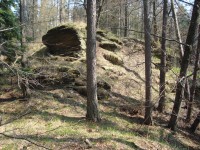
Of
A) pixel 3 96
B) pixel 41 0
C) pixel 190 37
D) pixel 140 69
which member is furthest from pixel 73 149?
pixel 41 0

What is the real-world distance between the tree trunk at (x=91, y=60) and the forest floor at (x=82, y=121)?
507mm

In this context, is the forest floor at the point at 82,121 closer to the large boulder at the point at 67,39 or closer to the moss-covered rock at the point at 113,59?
the large boulder at the point at 67,39

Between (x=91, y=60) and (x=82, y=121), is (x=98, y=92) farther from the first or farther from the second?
(x=91, y=60)

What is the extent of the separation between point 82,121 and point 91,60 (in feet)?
8.54

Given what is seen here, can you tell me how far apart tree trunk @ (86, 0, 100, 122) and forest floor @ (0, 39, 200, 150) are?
0.51 metres

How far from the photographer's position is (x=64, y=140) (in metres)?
9.02

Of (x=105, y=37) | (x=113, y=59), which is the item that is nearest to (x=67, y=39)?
(x=113, y=59)

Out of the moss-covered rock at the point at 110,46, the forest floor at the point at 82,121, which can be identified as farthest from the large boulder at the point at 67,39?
the moss-covered rock at the point at 110,46

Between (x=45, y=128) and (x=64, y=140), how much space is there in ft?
4.15

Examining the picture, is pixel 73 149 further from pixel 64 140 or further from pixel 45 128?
pixel 45 128

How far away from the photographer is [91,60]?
1088 centimetres

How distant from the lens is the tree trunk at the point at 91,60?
1070 centimetres

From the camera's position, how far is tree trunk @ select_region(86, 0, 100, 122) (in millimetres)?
10703

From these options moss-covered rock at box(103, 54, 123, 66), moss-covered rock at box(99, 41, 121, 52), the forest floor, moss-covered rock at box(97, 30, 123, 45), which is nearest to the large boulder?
the forest floor
